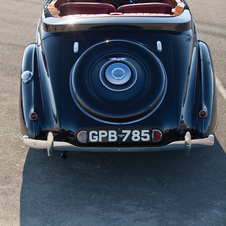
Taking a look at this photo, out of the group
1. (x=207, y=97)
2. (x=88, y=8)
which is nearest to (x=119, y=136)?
(x=207, y=97)

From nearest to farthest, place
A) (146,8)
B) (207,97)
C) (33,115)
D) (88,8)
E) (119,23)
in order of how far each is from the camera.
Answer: (33,115) → (207,97) → (119,23) → (146,8) → (88,8)

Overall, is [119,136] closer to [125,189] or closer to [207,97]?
[125,189]

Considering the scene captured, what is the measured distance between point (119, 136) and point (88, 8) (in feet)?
7.24

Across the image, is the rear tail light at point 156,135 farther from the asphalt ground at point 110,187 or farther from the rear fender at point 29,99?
the rear fender at point 29,99

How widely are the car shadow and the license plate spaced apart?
566 millimetres

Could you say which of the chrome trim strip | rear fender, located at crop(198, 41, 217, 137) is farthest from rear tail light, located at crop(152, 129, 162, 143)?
the chrome trim strip

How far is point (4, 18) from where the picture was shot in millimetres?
8609

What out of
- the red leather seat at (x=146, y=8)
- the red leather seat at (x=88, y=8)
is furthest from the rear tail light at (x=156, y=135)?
the red leather seat at (x=88, y=8)

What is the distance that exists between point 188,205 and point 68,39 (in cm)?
220

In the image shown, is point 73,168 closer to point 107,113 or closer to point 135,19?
point 107,113

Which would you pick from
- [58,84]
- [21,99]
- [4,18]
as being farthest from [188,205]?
[4,18]

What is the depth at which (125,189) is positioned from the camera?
336 cm

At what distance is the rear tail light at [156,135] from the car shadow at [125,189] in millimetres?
553

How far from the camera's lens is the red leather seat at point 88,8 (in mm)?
4500
